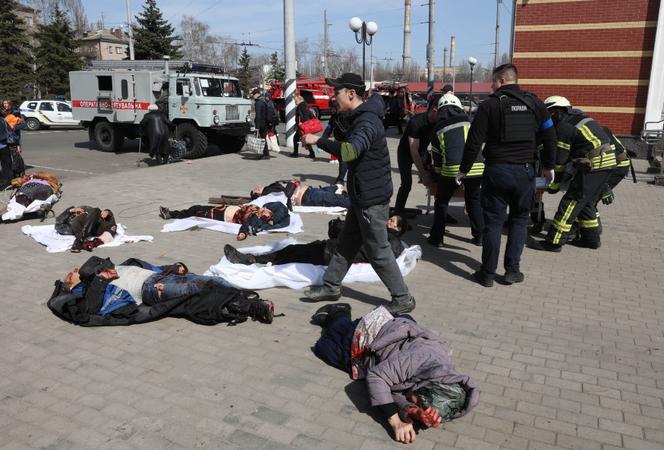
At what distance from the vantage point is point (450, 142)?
6.37m

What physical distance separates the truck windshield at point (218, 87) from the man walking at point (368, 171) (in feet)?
39.5

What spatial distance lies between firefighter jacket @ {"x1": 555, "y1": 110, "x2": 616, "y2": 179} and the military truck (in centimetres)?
1067

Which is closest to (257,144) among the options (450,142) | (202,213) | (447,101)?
(202,213)

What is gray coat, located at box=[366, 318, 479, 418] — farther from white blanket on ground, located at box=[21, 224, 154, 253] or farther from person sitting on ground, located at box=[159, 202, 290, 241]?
white blanket on ground, located at box=[21, 224, 154, 253]

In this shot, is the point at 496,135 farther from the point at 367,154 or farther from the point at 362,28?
the point at 362,28

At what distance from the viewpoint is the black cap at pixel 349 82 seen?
13.7 ft

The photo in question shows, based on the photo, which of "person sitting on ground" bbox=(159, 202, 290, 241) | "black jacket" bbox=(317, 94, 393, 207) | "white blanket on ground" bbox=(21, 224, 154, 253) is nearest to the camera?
"black jacket" bbox=(317, 94, 393, 207)

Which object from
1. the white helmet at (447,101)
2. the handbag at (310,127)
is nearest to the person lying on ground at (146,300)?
the white helmet at (447,101)

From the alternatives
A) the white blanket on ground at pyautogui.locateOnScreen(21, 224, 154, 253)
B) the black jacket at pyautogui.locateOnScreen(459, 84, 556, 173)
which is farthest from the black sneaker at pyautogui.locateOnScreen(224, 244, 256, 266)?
the black jacket at pyautogui.locateOnScreen(459, 84, 556, 173)

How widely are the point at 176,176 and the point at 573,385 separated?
9.68 meters

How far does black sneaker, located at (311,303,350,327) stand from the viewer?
416 cm

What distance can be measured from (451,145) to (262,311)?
3307 millimetres

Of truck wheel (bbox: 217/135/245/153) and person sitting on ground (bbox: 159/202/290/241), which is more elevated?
truck wheel (bbox: 217/135/245/153)

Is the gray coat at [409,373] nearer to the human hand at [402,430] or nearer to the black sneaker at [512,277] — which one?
the human hand at [402,430]
